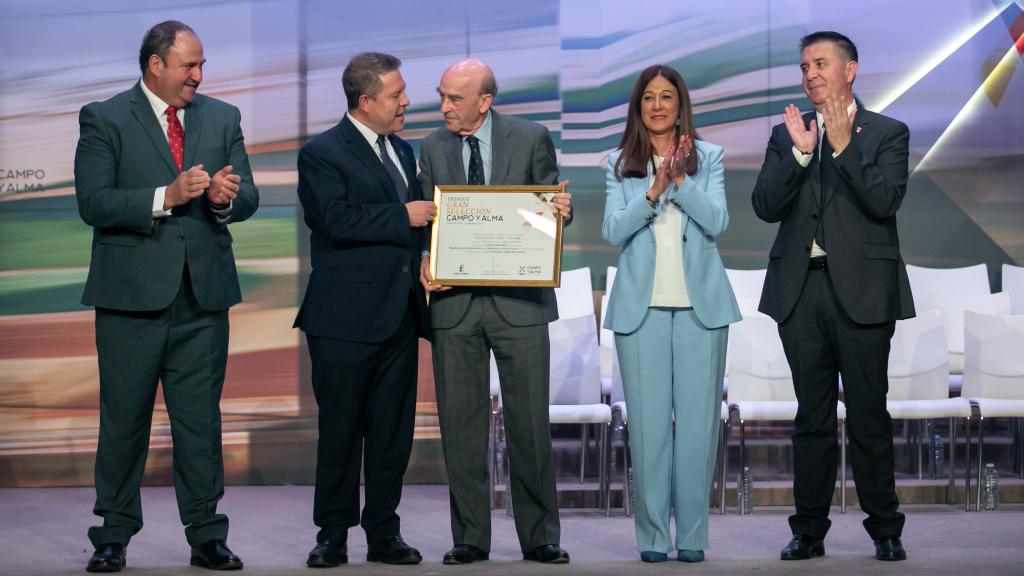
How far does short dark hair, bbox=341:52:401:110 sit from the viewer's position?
4379mm

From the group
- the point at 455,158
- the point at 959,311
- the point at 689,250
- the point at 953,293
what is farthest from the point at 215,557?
the point at 953,293

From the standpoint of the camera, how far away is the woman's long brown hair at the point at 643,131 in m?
4.43

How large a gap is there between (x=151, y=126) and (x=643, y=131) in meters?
1.75

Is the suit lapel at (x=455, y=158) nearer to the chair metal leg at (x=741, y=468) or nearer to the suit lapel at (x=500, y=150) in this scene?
the suit lapel at (x=500, y=150)

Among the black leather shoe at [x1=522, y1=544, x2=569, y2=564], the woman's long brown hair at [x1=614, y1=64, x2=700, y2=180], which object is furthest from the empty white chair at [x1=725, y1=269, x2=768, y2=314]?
the black leather shoe at [x1=522, y1=544, x2=569, y2=564]

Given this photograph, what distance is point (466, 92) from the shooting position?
4.38 metres

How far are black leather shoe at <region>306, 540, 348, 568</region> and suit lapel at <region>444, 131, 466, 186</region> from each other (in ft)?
4.48

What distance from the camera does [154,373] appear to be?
436cm

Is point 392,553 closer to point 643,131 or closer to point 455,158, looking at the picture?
point 455,158

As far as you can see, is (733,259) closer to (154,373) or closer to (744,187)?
(744,187)

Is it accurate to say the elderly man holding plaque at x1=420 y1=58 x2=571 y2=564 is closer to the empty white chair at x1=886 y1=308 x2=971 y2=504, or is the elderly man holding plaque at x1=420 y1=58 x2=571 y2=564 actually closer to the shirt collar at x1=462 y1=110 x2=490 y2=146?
the shirt collar at x1=462 y1=110 x2=490 y2=146

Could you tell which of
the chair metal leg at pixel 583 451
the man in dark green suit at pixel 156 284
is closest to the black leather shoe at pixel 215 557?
the man in dark green suit at pixel 156 284

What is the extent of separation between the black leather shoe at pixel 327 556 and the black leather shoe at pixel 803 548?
161cm

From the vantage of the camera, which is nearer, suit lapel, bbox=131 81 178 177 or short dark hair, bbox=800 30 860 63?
suit lapel, bbox=131 81 178 177
